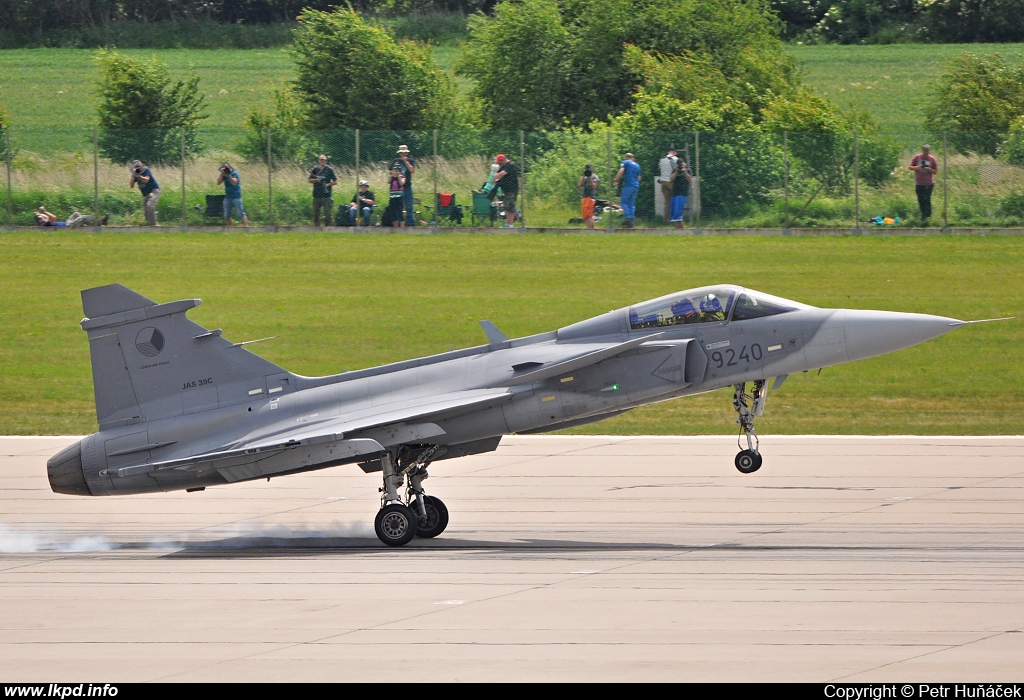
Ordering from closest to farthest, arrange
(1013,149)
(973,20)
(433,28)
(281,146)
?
1. (1013,149)
2. (281,146)
3. (973,20)
4. (433,28)

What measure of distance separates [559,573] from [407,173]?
26.2 m

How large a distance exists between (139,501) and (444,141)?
2287cm

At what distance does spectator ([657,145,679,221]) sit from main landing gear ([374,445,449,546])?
2378 centimetres

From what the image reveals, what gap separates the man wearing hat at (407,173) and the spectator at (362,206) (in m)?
0.93

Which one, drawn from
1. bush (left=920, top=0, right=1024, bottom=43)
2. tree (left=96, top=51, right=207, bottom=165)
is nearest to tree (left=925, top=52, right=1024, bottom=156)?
bush (left=920, top=0, right=1024, bottom=43)

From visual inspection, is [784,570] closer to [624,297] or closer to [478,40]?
[624,297]

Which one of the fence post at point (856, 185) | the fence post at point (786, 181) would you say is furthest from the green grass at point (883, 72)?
the fence post at point (786, 181)

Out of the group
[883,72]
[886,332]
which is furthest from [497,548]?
[883,72]

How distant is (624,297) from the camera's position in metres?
33.2

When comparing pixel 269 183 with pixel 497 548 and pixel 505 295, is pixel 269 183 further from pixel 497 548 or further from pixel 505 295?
pixel 497 548

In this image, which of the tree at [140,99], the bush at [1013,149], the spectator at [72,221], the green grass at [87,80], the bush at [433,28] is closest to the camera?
the spectator at [72,221]

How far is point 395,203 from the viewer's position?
3919cm

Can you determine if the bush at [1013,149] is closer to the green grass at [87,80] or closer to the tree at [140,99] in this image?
the tree at [140,99]

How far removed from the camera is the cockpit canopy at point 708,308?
1534 centimetres
